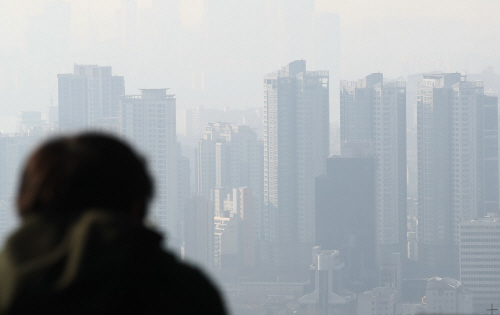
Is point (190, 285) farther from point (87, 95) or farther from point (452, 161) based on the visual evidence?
point (87, 95)

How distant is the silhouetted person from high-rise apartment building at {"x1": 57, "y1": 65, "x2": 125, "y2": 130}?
2103cm

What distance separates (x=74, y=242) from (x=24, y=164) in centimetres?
4

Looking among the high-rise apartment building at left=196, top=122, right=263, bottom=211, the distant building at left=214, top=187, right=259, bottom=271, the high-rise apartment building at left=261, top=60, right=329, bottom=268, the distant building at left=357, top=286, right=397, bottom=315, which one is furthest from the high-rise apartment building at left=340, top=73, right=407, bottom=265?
the distant building at left=214, top=187, right=259, bottom=271

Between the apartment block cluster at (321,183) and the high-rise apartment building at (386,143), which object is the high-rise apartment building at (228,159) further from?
the high-rise apartment building at (386,143)

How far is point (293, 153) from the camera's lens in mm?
21344

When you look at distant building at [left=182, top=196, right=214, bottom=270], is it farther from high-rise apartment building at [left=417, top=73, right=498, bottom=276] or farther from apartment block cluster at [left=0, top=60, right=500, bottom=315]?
high-rise apartment building at [left=417, top=73, right=498, bottom=276]

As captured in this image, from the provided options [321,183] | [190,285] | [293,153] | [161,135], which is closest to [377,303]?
[321,183]

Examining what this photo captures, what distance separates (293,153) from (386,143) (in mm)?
2767

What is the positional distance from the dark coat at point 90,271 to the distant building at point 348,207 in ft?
65.0

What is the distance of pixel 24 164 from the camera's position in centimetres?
30

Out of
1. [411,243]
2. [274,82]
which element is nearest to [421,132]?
[411,243]

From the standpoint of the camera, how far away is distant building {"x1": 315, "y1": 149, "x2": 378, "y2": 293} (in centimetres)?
2022

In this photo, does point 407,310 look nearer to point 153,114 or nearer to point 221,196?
point 221,196

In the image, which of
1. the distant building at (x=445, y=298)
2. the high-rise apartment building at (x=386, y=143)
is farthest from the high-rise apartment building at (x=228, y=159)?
the distant building at (x=445, y=298)
